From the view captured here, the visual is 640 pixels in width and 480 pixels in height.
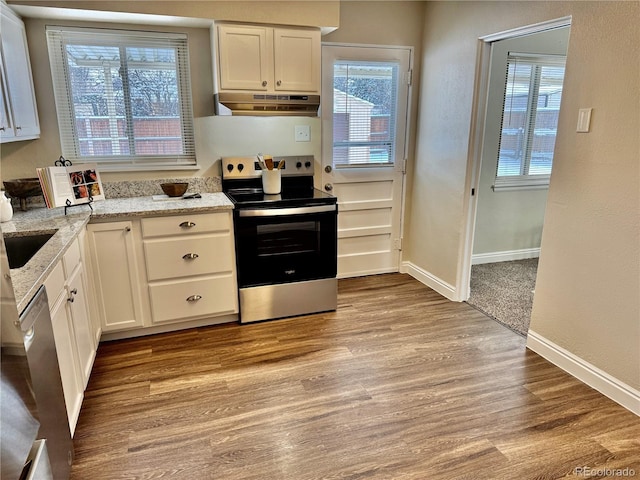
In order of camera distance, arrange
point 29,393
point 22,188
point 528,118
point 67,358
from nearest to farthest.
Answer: point 29,393 < point 67,358 < point 22,188 < point 528,118

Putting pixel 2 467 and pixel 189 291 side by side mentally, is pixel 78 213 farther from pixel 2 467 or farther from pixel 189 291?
pixel 2 467

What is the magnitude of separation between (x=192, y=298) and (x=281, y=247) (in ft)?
2.30

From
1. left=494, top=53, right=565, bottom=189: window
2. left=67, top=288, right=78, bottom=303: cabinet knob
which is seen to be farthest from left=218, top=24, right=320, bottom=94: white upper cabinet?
left=494, top=53, right=565, bottom=189: window

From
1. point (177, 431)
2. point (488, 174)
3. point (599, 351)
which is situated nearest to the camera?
point (177, 431)

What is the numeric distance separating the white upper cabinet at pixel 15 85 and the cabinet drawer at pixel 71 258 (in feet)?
2.27

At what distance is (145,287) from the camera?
9.20 ft

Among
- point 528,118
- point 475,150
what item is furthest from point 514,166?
point 475,150

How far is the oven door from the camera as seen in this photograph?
9.66 ft

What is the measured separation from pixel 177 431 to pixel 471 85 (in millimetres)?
2890

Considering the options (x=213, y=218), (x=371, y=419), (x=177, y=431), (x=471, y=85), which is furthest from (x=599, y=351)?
(x=213, y=218)

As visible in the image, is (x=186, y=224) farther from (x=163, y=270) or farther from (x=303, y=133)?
(x=303, y=133)

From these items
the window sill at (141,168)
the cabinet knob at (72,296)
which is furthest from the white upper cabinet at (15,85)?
the cabinet knob at (72,296)

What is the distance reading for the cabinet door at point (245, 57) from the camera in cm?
284

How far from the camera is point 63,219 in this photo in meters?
2.42
